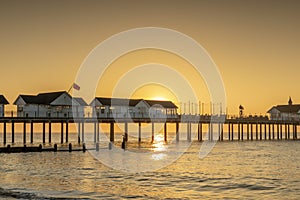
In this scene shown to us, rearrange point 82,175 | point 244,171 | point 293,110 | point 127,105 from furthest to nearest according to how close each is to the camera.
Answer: point 293,110
point 127,105
point 244,171
point 82,175

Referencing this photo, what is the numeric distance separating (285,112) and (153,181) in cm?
10156

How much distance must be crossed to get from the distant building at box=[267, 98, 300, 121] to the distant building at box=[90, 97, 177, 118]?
3309cm

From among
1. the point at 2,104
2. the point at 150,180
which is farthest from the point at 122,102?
the point at 150,180

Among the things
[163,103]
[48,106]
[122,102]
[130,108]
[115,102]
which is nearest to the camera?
[48,106]

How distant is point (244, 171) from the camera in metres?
46.4

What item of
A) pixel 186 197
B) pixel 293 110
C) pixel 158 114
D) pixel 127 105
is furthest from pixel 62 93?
pixel 293 110

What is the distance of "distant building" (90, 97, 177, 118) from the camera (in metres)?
90.5

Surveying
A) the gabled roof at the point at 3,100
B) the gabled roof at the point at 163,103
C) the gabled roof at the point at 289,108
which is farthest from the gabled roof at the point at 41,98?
the gabled roof at the point at 289,108

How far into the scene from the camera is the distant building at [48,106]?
81.8m

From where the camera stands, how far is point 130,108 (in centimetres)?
9531

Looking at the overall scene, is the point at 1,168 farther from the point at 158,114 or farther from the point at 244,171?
the point at 158,114

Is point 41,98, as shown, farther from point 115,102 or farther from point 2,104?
point 115,102

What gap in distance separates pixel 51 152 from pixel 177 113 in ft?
131

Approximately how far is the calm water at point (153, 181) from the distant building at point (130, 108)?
118 ft
